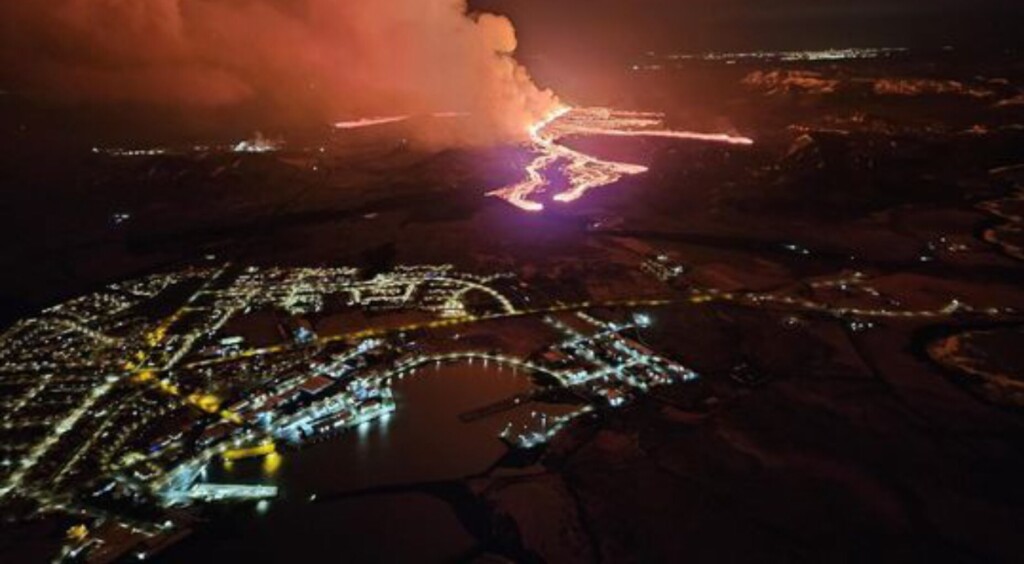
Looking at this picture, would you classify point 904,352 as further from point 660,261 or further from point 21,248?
point 21,248

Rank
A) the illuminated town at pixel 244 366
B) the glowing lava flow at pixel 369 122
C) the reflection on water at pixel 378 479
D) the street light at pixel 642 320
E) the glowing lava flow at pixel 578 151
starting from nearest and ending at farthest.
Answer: the reflection on water at pixel 378 479, the illuminated town at pixel 244 366, the street light at pixel 642 320, the glowing lava flow at pixel 578 151, the glowing lava flow at pixel 369 122

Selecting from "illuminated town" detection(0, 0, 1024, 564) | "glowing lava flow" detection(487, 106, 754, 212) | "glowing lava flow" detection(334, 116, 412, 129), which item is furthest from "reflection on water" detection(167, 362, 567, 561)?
"glowing lava flow" detection(334, 116, 412, 129)

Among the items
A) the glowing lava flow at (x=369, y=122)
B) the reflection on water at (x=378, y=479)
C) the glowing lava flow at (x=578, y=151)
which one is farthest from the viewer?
the glowing lava flow at (x=369, y=122)

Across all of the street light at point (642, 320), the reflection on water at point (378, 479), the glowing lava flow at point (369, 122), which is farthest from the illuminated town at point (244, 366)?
the glowing lava flow at point (369, 122)

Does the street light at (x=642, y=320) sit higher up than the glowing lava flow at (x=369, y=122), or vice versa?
the glowing lava flow at (x=369, y=122)

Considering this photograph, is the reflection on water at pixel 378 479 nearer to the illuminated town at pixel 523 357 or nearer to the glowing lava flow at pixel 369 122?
the illuminated town at pixel 523 357

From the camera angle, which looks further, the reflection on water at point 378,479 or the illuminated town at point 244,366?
the illuminated town at point 244,366

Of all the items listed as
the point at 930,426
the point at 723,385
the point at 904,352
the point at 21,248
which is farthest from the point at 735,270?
the point at 21,248
